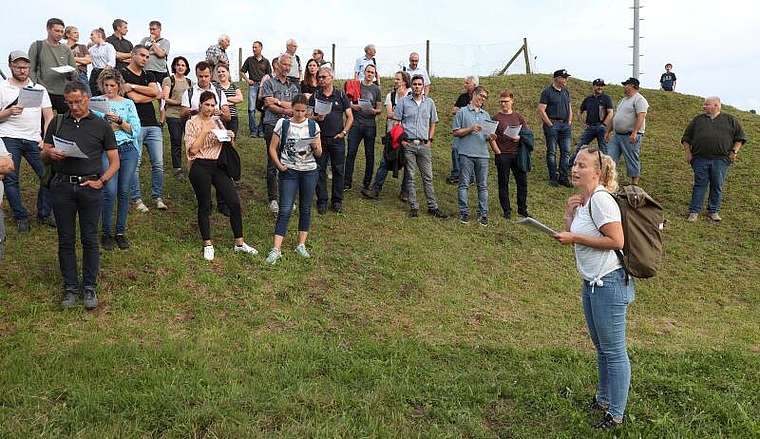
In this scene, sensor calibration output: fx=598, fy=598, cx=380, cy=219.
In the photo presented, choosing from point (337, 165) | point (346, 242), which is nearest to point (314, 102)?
point (337, 165)

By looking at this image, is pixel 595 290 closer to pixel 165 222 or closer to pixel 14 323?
pixel 14 323

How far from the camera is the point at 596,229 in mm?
3713

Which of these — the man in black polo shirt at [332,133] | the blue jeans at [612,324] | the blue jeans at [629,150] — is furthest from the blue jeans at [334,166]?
the blue jeans at [612,324]

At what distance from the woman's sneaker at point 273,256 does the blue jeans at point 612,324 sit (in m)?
3.79

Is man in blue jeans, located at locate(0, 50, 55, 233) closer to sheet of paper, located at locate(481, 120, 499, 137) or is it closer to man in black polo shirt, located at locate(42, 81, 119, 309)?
man in black polo shirt, located at locate(42, 81, 119, 309)

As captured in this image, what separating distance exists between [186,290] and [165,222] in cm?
196

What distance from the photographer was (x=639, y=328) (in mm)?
6293

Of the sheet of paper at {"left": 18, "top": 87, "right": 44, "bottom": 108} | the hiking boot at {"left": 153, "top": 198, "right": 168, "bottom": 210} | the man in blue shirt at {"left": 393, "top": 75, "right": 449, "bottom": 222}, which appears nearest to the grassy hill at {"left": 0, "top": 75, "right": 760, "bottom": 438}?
the hiking boot at {"left": 153, "top": 198, "right": 168, "bottom": 210}

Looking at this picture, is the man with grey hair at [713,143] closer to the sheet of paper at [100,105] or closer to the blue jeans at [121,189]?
the blue jeans at [121,189]

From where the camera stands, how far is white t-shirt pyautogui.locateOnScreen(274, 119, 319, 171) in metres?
6.96


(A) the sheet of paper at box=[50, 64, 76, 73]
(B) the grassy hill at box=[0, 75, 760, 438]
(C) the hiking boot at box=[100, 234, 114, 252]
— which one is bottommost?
(B) the grassy hill at box=[0, 75, 760, 438]

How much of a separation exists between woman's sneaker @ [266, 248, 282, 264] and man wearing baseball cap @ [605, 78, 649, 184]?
6.34 metres

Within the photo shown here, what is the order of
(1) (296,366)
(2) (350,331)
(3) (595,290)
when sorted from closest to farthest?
(3) (595,290)
(1) (296,366)
(2) (350,331)

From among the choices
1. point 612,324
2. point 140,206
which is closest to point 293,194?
point 140,206
